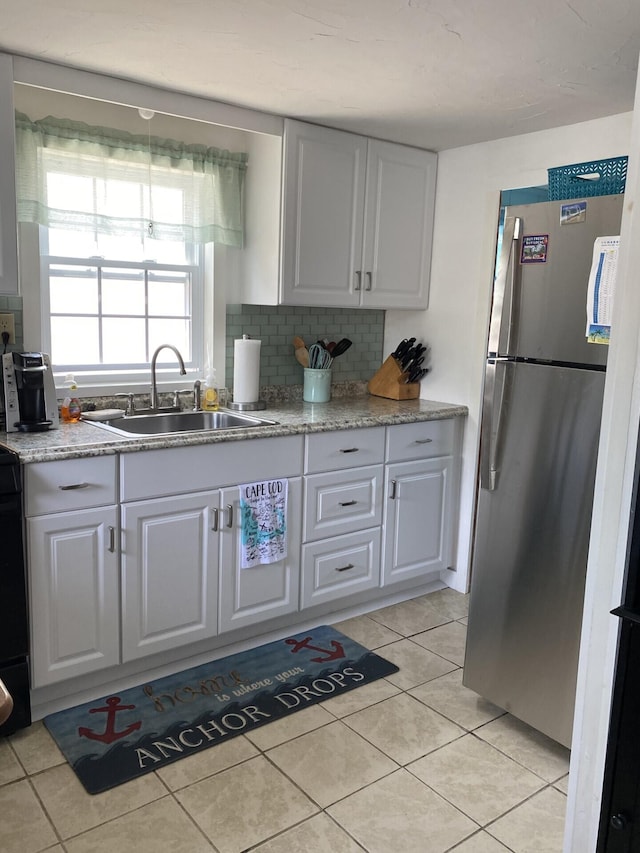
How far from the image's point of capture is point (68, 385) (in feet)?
10.0

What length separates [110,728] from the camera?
2439mm

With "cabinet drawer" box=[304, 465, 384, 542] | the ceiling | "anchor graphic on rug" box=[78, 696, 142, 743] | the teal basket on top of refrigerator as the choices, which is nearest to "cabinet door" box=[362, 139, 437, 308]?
the ceiling

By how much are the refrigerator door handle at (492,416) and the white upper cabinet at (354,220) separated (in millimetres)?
1167

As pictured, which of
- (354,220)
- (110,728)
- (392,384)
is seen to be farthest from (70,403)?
(392,384)

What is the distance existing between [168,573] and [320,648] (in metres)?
0.78

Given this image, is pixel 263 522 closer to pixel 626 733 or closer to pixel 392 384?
pixel 392 384

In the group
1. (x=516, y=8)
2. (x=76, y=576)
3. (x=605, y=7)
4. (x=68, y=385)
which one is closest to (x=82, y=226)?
(x=68, y=385)

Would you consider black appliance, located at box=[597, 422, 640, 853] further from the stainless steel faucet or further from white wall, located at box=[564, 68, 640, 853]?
the stainless steel faucet

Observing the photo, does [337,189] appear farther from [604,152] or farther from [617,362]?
[617,362]

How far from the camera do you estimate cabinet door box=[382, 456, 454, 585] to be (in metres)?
3.41

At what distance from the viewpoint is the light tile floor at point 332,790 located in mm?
1979

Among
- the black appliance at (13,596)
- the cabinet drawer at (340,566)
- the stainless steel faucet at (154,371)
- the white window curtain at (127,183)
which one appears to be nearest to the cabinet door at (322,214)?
the white window curtain at (127,183)

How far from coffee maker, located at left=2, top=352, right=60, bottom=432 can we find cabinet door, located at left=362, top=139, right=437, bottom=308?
160 cm

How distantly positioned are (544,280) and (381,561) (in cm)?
162
